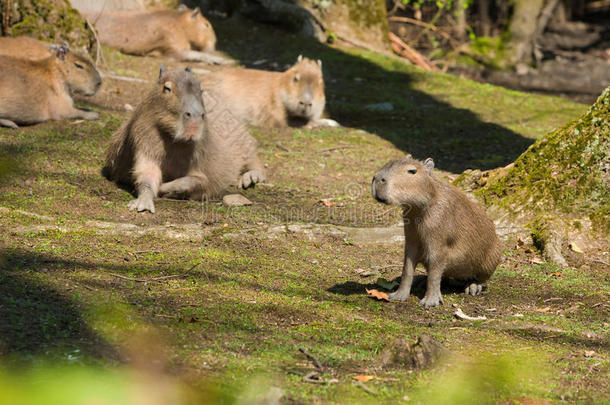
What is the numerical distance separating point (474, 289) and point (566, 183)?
157 centimetres

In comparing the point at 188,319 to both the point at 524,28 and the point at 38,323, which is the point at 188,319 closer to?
the point at 38,323

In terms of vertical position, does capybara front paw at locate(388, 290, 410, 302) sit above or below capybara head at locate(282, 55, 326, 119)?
below

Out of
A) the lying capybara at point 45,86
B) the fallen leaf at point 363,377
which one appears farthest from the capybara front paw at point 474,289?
the lying capybara at point 45,86

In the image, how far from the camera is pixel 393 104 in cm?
1023

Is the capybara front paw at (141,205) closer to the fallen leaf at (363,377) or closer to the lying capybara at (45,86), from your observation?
the lying capybara at (45,86)

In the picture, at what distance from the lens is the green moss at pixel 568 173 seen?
16.8 feet

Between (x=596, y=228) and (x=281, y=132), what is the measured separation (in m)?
4.60

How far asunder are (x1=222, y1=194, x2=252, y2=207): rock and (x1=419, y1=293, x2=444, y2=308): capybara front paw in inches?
91.2

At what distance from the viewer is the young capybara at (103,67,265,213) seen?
5520 millimetres

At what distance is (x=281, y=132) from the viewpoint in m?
8.80

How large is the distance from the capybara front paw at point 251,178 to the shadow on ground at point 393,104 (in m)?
2.12

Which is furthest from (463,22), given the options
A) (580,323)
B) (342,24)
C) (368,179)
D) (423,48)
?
(580,323)

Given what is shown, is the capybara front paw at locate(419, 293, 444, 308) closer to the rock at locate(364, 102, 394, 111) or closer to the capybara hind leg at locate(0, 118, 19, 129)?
the capybara hind leg at locate(0, 118, 19, 129)

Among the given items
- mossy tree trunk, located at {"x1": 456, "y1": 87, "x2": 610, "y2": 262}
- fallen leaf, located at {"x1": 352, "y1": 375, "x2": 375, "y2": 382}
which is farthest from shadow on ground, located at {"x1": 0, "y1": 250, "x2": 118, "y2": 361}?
mossy tree trunk, located at {"x1": 456, "y1": 87, "x2": 610, "y2": 262}
